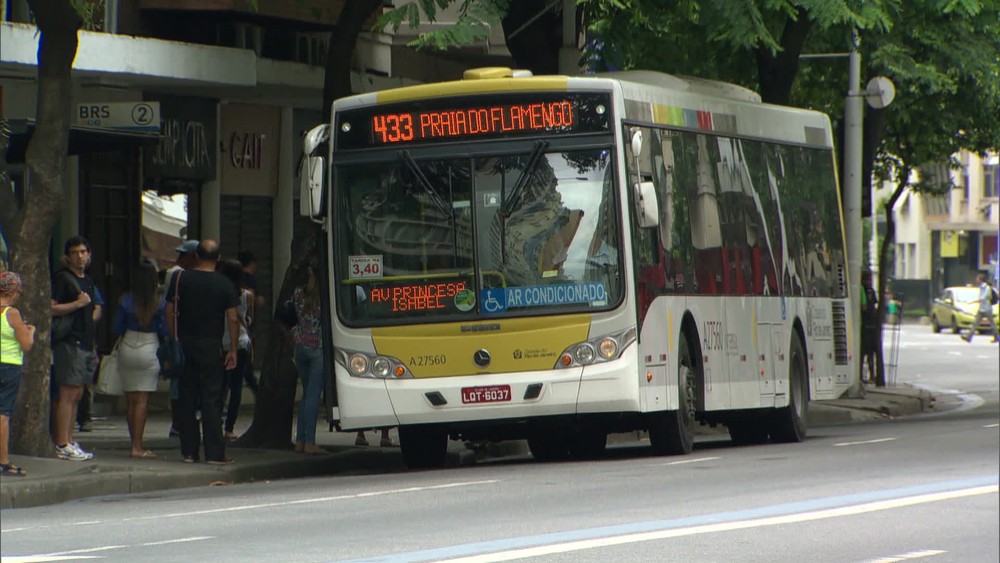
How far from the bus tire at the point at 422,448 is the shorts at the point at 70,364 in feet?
8.96

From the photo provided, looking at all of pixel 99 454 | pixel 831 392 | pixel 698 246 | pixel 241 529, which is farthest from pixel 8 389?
pixel 831 392

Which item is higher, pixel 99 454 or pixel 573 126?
pixel 573 126

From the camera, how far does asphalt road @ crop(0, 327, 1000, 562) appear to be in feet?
32.1

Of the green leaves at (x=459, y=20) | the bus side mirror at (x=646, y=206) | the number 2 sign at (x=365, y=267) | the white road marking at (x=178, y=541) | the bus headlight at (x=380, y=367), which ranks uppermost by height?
the green leaves at (x=459, y=20)

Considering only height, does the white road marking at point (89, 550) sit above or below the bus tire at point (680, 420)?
below

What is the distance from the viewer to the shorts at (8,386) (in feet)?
47.3

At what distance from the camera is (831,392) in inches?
854

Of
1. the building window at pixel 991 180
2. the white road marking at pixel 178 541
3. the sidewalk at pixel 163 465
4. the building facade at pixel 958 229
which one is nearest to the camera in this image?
the white road marking at pixel 178 541

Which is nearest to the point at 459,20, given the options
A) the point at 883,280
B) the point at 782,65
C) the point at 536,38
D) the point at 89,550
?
the point at 536,38

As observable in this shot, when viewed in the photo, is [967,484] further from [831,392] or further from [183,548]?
[831,392]

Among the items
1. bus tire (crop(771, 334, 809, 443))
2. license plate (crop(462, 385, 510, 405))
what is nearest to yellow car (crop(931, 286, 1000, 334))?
bus tire (crop(771, 334, 809, 443))

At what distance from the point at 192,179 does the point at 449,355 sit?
10.9m

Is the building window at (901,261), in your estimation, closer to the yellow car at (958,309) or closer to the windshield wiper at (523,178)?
the yellow car at (958,309)

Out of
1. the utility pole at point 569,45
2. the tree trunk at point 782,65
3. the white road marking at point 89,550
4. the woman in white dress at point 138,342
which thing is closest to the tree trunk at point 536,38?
the utility pole at point 569,45
